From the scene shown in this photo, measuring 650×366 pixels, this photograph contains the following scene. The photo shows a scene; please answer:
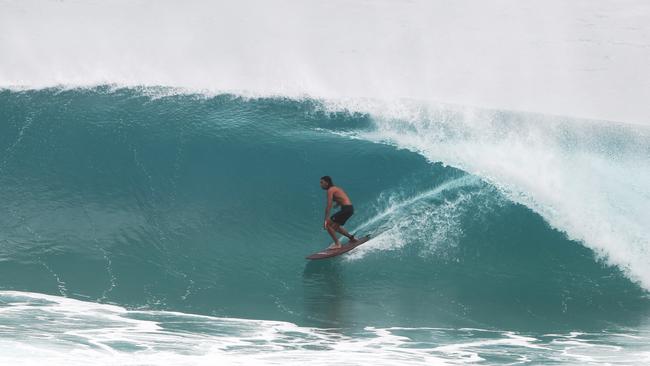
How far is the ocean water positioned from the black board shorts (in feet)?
1.82

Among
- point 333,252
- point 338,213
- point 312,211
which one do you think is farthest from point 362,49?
point 333,252

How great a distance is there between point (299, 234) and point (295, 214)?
51cm

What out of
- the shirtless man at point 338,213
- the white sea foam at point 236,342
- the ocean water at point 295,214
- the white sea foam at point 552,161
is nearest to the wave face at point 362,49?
the ocean water at point 295,214

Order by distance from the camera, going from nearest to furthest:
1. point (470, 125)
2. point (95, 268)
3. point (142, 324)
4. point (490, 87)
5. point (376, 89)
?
1. point (142, 324)
2. point (95, 268)
3. point (470, 125)
4. point (376, 89)
5. point (490, 87)

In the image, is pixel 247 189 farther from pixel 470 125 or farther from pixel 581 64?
pixel 581 64

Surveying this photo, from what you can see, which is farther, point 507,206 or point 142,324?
point 507,206

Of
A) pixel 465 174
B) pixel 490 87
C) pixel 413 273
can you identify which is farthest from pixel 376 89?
pixel 413 273

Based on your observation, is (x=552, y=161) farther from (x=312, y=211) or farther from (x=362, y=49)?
(x=362, y=49)

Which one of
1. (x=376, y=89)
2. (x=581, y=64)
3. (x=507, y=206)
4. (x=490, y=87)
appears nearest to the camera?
(x=507, y=206)

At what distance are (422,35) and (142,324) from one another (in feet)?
47.1

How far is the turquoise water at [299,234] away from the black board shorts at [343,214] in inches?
24.7

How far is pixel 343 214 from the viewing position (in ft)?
35.6

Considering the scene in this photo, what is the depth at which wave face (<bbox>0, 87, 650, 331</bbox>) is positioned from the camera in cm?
1050

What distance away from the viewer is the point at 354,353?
858 centimetres
